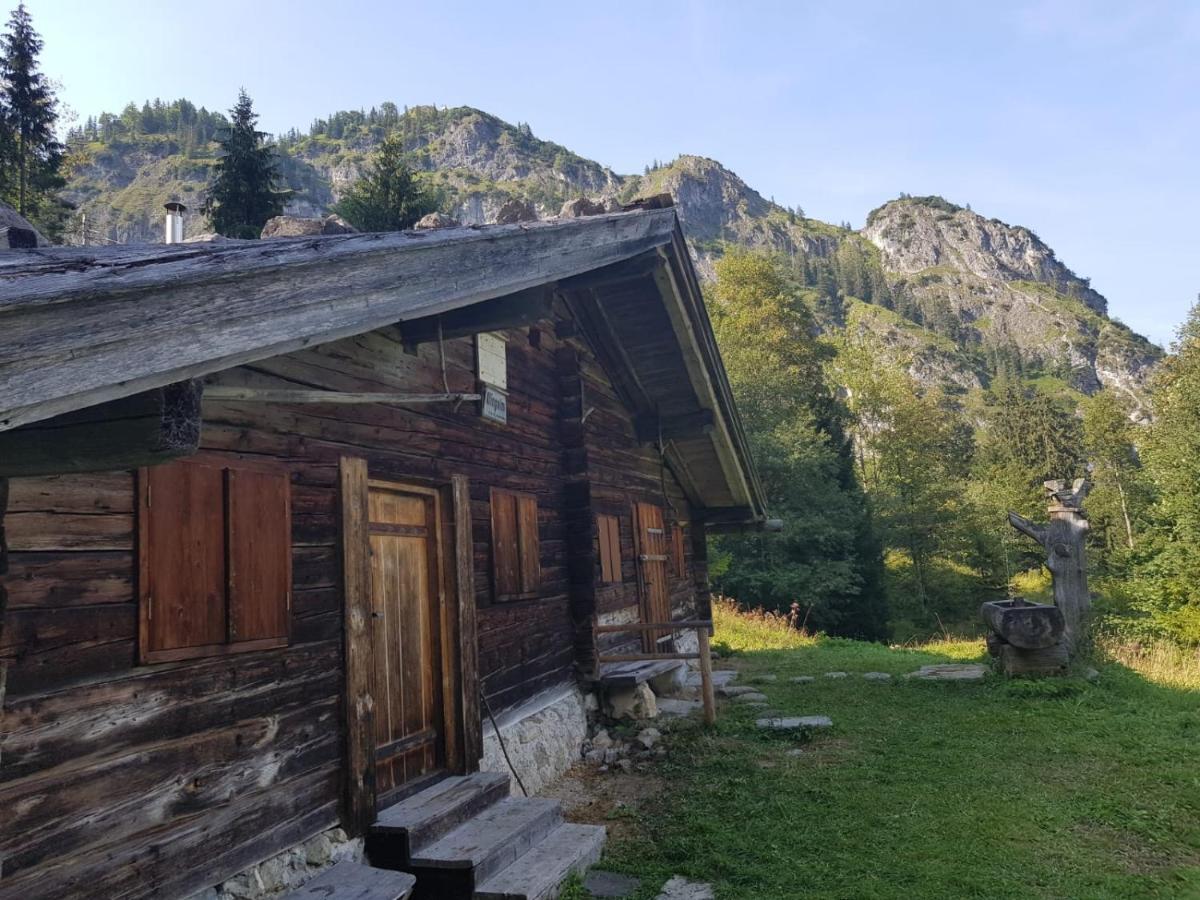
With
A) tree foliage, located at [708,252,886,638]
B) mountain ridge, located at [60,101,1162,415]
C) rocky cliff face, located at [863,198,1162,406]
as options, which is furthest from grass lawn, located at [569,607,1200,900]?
rocky cliff face, located at [863,198,1162,406]

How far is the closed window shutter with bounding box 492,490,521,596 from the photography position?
625cm

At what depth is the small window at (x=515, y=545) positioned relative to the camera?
6.28 metres

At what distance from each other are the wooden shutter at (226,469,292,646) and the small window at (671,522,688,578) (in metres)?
8.43

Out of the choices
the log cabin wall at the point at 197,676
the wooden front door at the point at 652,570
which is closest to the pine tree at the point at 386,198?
the wooden front door at the point at 652,570

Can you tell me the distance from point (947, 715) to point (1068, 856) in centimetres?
403

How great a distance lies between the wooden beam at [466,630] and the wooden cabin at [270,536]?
0.09ft

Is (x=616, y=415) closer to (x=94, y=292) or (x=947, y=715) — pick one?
(x=947, y=715)

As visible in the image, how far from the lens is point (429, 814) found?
4508 mm

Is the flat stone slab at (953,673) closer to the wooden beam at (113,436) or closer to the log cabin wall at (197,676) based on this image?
the log cabin wall at (197,676)

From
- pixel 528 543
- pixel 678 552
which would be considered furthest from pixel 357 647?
pixel 678 552

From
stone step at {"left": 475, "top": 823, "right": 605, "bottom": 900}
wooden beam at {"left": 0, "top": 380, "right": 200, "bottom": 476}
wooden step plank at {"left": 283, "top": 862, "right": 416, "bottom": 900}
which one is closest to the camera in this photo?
wooden beam at {"left": 0, "top": 380, "right": 200, "bottom": 476}

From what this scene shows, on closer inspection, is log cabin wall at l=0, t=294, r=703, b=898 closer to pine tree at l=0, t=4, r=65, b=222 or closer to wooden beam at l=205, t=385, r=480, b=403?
wooden beam at l=205, t=385, r=480, b=403

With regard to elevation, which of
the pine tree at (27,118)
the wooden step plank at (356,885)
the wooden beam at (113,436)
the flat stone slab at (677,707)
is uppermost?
the pine tree at (27,118)

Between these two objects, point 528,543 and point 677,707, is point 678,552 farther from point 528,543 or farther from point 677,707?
point 528,543
